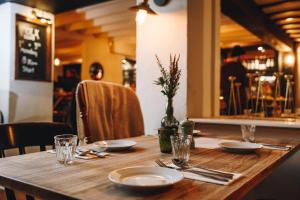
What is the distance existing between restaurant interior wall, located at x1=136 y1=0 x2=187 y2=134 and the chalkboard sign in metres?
2.01

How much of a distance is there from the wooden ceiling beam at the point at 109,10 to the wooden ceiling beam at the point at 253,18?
1.53 meters

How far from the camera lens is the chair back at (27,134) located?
1.28 meters

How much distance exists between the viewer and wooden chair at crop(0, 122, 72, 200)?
1281mm

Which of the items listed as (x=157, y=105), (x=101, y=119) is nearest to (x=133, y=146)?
(x=101, y=119)

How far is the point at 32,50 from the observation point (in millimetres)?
4125

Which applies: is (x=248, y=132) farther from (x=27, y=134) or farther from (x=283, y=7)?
(x=283, y=7)

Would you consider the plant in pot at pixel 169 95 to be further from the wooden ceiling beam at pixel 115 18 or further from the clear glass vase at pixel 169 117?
the wooden ceiling beam at pixel 115 18

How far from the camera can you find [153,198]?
2.27ft

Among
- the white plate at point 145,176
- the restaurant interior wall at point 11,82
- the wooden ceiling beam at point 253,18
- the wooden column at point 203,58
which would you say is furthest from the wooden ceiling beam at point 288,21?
the white plate at point 145,176

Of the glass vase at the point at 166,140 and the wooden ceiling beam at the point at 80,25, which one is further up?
the wooden ceiling beam at the point at 80,25

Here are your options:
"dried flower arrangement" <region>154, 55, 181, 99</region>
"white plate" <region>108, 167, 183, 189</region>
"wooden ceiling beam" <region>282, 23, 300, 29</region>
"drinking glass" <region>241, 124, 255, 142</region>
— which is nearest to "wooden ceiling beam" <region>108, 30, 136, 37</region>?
"wooden ceiling beam" <region>282, 23, 300, 29</region>

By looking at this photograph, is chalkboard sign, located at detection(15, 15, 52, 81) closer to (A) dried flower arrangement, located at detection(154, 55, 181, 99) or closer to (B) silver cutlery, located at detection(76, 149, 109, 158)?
(B) silver cutlery, located at detection(76, 149, 109, 158)

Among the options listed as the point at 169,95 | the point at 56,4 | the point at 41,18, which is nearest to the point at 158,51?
the point at 169,95

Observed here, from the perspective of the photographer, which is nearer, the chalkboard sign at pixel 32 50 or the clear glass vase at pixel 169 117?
the clear glass vase at pixel 169 117
